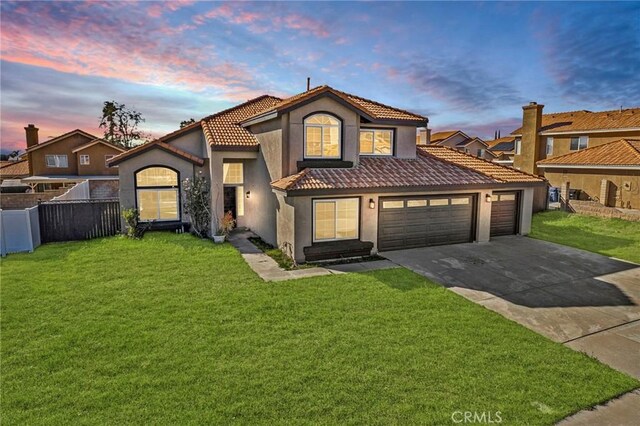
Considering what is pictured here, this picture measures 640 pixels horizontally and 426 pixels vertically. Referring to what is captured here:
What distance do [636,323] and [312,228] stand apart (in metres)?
8.92

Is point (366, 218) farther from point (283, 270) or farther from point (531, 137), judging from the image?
point (531, 137)

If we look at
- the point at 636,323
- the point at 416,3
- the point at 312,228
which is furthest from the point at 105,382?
the point at 416,3

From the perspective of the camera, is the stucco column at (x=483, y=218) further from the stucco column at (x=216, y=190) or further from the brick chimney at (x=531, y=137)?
the brick chimney at (x=531, y=137)

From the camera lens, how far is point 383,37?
1706 cm

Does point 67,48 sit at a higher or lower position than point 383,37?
lower

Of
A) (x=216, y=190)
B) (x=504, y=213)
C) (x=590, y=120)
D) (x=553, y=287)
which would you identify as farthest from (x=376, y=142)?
(x=590, y=120)

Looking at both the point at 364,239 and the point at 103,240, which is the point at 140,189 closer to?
the point at 103,240

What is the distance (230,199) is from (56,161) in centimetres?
2842

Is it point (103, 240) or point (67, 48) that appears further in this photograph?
point (103, 240)

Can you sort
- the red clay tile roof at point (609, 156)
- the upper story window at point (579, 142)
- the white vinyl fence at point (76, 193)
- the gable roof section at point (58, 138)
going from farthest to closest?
the gable roof section at point (58, 138) < the upper story window at point (579, 142) < the red clay tile roof at point (609, 156) < the white vinyl fence at point (76, 193)

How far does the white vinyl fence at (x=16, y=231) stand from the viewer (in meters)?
13.3

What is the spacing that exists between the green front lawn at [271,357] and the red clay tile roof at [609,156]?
23.1 m

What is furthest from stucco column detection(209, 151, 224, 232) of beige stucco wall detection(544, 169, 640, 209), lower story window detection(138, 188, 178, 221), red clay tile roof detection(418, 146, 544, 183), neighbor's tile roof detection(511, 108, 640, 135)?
neighbor's tile roof detection(511, 108, 640, 135)

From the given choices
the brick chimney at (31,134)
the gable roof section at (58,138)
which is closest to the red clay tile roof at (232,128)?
the gable roof section at (58,138)
